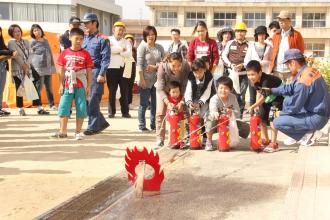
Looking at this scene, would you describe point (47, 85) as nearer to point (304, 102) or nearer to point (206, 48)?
point (206, 48)

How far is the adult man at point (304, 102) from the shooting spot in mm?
5410

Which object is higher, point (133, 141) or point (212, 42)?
point (212, 42)

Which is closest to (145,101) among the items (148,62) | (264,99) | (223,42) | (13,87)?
(148,62)

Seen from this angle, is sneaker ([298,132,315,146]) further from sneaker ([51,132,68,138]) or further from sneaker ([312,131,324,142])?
sneaker ([51,132,68,138])

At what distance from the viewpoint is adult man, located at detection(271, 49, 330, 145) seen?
5.41m

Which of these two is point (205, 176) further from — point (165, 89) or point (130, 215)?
point (165, 89)

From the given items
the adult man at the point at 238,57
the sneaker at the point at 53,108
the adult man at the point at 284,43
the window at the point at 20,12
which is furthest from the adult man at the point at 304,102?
the window at the point at 20,12

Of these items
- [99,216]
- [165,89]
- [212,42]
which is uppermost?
[212,42]

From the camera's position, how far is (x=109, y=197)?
4238mm

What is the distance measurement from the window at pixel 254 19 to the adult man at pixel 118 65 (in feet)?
151

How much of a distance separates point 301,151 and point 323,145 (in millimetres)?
415

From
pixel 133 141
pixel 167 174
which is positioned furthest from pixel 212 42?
pixel 167 174

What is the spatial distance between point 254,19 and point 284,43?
4793cm

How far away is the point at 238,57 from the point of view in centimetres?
888
